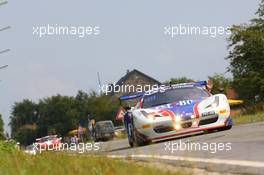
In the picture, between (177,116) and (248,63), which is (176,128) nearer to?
(177,116)

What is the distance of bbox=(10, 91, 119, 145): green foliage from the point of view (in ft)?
381

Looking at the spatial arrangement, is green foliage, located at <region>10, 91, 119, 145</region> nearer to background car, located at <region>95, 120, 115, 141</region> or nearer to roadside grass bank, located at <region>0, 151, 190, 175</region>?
background car, located at <region>95, 120, 115, 141</region>

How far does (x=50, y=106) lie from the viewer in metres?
131

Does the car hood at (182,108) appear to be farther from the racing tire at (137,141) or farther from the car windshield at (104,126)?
the car windshield at (104,126)

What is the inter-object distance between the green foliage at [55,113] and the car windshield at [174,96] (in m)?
92.9

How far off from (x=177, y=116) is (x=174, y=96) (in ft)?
3.71

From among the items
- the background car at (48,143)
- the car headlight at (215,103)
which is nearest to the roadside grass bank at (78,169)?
the background car at (48,143)

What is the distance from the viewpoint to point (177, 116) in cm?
1538

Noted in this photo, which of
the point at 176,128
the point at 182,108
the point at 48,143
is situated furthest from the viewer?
the point at 48,143

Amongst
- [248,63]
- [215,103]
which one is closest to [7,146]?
[215,103]

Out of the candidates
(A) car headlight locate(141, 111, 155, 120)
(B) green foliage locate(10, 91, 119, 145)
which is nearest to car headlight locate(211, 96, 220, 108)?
(A) car headlight locate(141, 111, 155, 120)

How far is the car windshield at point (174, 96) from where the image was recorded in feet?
53.3

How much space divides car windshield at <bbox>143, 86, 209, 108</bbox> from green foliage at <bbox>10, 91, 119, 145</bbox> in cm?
9292

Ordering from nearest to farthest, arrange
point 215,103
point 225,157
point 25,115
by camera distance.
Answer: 1. point 225,157
2. point 215,103
3. point 25,115
